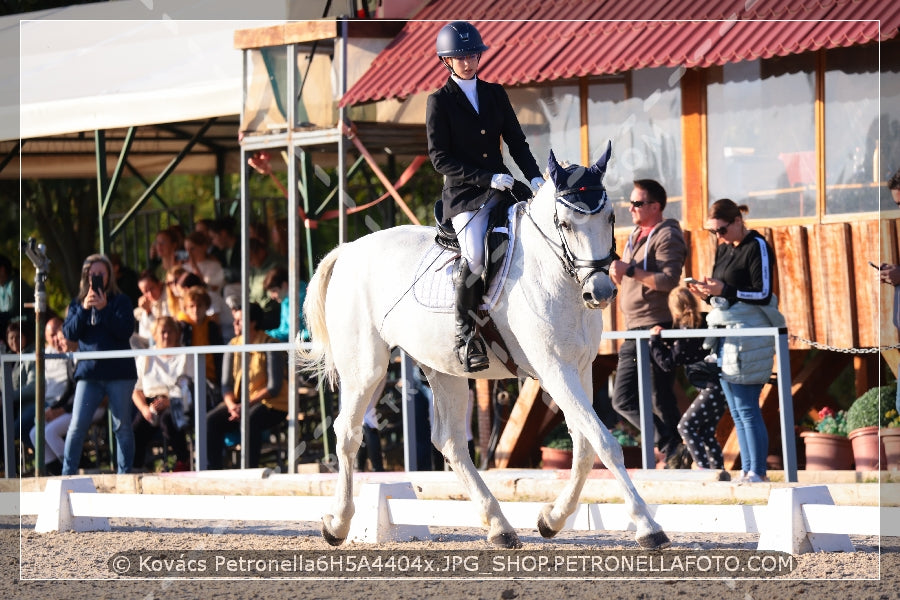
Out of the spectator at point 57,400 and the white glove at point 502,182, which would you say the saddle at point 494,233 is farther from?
the spectator at point 57,400

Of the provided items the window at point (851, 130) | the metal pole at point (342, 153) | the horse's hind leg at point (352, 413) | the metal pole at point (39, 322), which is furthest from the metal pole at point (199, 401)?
the window at point (851, 130)

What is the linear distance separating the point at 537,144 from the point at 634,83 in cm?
118

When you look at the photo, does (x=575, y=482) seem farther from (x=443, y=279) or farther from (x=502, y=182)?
(x=502, y=182)

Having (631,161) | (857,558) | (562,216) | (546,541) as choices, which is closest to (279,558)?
(546,541)

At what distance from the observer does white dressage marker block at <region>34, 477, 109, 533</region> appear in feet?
34.1

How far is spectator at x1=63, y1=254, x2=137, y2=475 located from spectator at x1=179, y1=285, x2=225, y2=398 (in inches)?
50.0

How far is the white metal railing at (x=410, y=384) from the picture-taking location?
10.2 metres

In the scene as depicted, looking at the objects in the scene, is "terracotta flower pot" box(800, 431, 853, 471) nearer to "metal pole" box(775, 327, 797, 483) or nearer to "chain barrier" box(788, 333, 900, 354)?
"chain barrier" box(788, 333, 900, 354)

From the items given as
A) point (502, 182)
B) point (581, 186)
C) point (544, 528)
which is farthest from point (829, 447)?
point (581, 186)

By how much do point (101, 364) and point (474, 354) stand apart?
5780 millimetres

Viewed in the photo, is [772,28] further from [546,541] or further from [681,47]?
[546,541]

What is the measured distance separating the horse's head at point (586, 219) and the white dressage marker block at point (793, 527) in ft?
4.68

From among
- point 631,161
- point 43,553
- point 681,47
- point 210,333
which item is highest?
point 681,47

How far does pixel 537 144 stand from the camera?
14.3 metres
